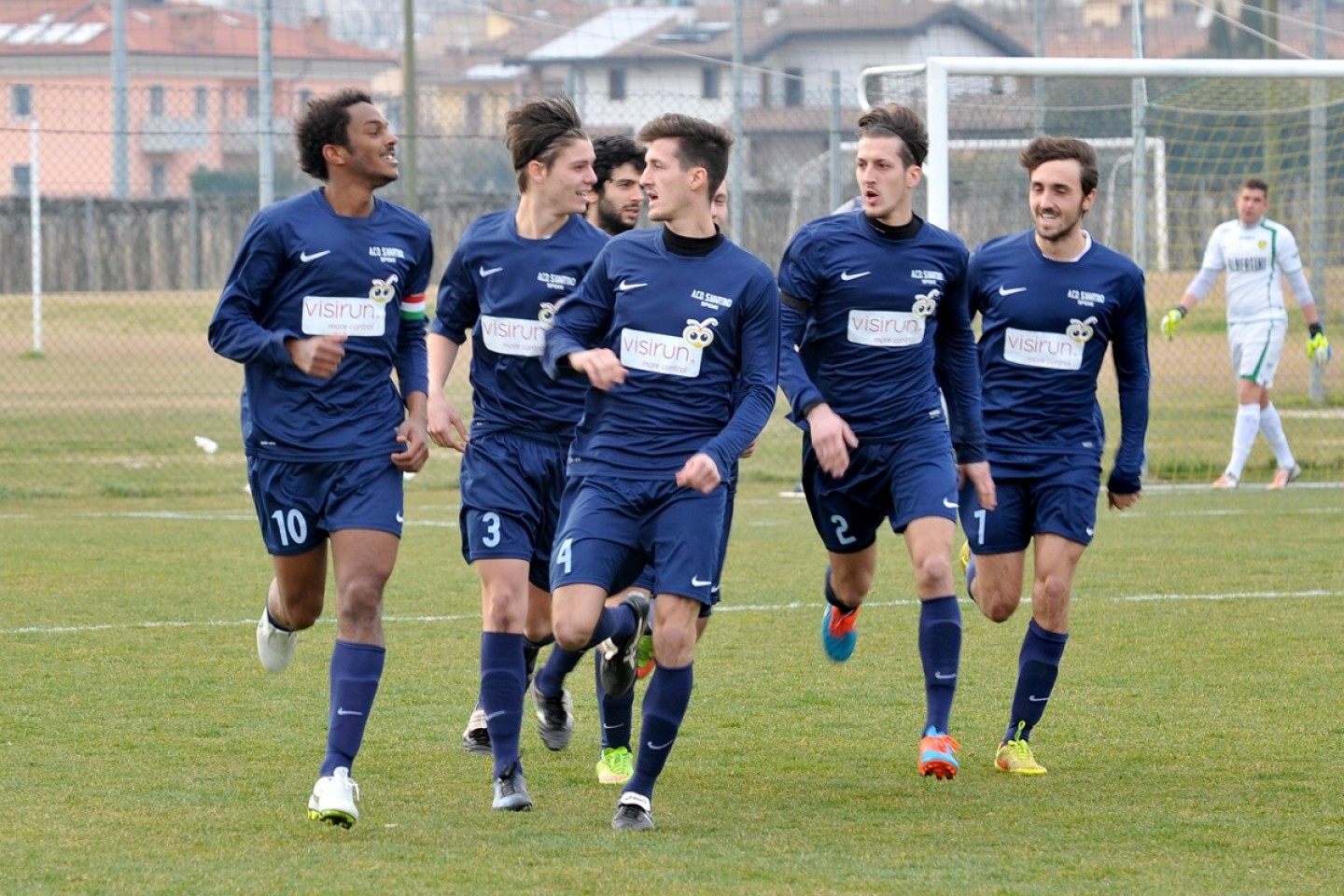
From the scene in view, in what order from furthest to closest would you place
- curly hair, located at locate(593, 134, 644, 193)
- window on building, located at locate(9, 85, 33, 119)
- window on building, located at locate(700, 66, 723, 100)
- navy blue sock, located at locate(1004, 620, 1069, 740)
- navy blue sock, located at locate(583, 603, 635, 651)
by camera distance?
1. window on building, located at locate(700, 66, 723, 100)
2. window on building, located at locate(9, 85, 33, 119)
3. curly hair, located at locate(593, 134, 644, 193)
4. navy blue sock, located at locate(1004, 620, 1069, 740)
5. navy blue sock, located at locate(583, 603, 635, 651)

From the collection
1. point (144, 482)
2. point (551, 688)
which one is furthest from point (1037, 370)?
point (144, 482)

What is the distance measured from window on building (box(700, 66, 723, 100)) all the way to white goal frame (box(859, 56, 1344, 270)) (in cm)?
871

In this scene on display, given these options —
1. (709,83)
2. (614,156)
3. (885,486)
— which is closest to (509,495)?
(885,486)

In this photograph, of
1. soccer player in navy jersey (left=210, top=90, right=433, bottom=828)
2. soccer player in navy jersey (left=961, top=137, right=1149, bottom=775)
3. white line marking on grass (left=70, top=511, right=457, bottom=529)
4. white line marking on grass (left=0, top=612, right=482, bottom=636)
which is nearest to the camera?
soccer player in navy jersey (left=210, top=90, right=433, bottom=828)

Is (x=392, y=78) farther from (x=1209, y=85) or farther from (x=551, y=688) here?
(x=551, y=688)

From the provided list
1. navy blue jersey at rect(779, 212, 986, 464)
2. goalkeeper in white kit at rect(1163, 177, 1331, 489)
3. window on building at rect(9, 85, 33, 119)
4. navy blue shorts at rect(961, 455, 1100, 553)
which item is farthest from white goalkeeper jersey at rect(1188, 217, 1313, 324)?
window on building at rect(9, 85, 33, 119)

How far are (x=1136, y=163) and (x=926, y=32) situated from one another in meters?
6.13

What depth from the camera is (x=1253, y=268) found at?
14383 mm

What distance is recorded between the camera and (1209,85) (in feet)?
52.1

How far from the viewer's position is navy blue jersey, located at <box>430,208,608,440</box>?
6.07m

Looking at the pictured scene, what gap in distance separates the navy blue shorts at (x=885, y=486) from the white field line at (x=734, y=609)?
2.61 metres

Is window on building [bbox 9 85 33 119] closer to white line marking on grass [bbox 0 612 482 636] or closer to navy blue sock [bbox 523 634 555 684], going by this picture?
white line marking on grass [bbox 0 612 482 636]

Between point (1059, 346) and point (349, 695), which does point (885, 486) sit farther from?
point (349, 695)

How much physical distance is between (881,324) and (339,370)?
181 centimetres
